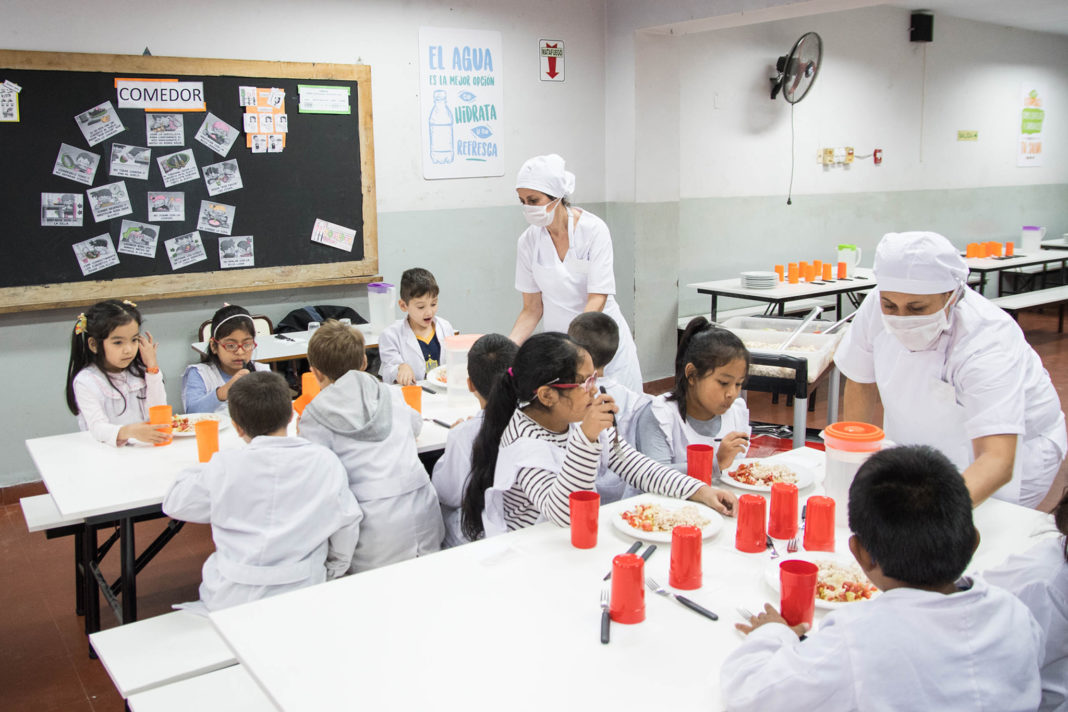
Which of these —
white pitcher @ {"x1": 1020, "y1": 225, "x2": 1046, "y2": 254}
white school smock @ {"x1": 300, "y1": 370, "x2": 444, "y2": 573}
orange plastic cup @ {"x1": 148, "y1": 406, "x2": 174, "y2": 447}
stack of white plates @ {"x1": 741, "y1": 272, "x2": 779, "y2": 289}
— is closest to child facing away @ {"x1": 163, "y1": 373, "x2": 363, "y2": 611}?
white school smock @ {"x1": 300, "y1": 370, "x2": 444, "y2": 573}

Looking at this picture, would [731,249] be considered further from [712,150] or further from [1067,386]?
[1067,386]

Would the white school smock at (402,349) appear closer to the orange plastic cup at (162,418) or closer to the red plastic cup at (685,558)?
the orange plastic cup at (162,418)

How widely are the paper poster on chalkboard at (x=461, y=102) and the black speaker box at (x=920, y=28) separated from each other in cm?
516

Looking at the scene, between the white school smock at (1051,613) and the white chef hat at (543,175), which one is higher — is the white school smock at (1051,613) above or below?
below

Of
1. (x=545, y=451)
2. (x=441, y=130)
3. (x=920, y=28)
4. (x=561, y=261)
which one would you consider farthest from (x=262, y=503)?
(x=920, y=28)

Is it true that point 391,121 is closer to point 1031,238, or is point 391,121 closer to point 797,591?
point 797,591

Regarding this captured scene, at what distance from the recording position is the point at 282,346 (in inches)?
179

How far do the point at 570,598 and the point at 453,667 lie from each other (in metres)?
0.33

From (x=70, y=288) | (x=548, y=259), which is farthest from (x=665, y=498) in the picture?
(x=70, y=288)

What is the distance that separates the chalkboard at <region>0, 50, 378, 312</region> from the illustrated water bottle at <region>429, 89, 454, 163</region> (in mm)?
447

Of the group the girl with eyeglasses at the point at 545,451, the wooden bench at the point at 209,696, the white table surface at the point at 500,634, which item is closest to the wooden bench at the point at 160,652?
the wooden bench at the point at 209,696

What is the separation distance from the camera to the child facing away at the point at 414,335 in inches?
163

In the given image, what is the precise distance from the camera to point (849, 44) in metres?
8.15

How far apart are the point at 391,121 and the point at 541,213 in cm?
188
